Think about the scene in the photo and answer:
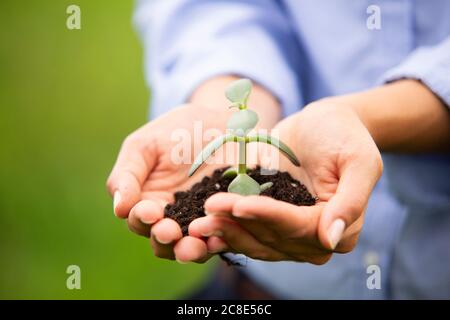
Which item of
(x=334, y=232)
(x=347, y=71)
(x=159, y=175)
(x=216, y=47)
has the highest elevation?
(x=216, y=47)

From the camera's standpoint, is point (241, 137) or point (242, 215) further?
point (241, 137)

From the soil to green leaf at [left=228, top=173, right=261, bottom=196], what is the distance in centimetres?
4

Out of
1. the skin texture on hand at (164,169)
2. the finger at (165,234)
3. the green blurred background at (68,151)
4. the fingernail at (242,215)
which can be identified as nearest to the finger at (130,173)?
the skin texture on hand at (164,169)

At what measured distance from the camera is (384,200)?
65.5 inches

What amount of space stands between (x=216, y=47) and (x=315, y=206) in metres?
0.86

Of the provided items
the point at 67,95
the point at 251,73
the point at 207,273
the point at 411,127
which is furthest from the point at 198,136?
the point at 67,95

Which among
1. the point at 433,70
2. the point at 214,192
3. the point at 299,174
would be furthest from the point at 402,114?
the point at 214,192

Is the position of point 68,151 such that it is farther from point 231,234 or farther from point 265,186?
point 231,234

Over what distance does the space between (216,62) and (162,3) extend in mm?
435

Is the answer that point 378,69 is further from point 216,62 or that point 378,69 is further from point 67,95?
point 67,95

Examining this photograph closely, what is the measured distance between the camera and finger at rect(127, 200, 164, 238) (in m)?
1.09

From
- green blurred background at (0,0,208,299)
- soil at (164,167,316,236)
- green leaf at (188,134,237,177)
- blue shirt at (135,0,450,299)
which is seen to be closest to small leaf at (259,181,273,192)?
soil at (164,167,316,236)

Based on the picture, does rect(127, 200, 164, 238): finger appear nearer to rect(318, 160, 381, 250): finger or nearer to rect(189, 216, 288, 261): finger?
rect(189, 216, 288, 261): finger

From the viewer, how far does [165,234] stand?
3.49 ft
